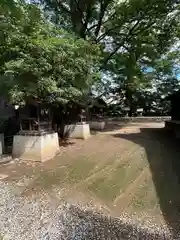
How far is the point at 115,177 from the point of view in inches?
243

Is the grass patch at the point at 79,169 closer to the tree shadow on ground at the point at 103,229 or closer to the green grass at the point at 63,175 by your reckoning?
the green grass at the point at 63,175

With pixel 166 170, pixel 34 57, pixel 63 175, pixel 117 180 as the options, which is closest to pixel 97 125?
pixel 34 57

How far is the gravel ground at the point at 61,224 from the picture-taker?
148 inches

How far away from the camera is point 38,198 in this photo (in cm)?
503

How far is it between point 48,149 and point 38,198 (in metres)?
2.91

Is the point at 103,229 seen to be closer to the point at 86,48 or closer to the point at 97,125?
the point at 86,48

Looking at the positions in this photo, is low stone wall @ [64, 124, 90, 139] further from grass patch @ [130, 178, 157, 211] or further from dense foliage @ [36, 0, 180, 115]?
grass patch @ [130, 178, 157, 211]

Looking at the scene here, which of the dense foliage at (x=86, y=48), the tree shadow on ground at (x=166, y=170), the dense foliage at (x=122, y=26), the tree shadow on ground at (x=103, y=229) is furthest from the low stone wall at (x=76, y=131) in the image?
the tree shadow on ground at (x=103, y=229)

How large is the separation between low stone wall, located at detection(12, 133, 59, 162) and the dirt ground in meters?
0.31

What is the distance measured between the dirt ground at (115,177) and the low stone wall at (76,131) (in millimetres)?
1451

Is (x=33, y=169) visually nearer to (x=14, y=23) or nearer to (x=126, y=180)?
(x=126, y=180)

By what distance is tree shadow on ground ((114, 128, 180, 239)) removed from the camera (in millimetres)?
4473

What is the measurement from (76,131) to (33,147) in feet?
11.4

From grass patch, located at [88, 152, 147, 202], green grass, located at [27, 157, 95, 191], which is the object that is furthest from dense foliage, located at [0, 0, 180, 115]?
grass patch, located at [88, 152, 147, 202]
